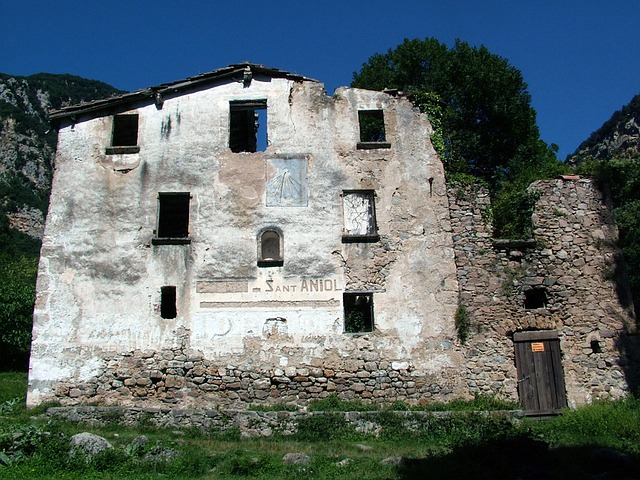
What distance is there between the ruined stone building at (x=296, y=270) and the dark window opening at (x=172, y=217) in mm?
150

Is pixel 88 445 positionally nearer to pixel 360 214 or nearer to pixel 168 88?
pixel 360 214

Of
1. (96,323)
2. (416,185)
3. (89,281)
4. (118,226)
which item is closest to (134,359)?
(96,323)

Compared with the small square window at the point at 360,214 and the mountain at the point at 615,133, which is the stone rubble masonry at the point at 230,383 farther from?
the mountain at the point at 615,133

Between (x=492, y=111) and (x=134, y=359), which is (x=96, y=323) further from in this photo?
(x=492, y=111)

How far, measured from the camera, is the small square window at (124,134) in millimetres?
17688

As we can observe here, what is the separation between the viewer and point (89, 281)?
16562 millimetres

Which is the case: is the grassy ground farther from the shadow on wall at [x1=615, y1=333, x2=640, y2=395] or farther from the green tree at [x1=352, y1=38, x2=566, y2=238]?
the green tree at [x1=352, y1=38, x2=566, y2=238]

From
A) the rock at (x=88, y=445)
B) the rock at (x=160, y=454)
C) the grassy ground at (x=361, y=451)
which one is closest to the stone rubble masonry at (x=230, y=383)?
the grassy ground at (x=361, y=451)

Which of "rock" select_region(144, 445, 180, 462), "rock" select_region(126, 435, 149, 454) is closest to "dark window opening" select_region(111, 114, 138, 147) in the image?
"rock" select_region(126, 435, 149, 454)

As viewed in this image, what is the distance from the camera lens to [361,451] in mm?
12719

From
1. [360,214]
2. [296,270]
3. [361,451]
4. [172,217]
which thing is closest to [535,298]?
[360,214]

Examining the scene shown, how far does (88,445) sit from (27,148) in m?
71.4

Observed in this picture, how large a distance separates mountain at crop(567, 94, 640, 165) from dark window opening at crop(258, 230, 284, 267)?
5108 cm

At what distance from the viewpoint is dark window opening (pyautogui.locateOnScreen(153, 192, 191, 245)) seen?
17284 millimetres
